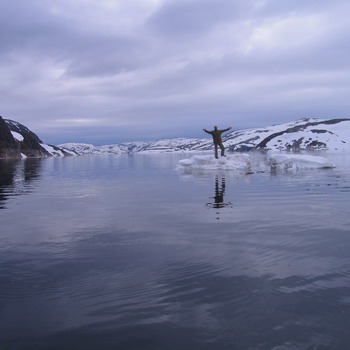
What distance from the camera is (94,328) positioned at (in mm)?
3859

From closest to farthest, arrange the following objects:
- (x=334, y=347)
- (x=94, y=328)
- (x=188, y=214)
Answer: (x=334, y=347)
(x=94, y=328)
(x=188, y=214)

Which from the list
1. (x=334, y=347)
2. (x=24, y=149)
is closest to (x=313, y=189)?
(x=334, y=347)

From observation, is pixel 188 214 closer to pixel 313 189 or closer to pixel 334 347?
pixel 334 347

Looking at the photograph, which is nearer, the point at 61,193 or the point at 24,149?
the point at 61,193

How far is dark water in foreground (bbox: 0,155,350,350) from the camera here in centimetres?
369

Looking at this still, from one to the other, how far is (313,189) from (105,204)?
915cm

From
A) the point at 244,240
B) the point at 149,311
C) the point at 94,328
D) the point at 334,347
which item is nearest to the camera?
the point at 334,347

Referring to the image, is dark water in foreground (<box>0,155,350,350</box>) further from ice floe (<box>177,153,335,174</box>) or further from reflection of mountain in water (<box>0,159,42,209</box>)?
ice floe (<box>177,153,335,174</box>)

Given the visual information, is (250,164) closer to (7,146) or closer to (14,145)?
(7,146)

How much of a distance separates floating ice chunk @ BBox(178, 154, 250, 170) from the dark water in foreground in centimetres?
1916

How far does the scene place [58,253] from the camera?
6.49 meters

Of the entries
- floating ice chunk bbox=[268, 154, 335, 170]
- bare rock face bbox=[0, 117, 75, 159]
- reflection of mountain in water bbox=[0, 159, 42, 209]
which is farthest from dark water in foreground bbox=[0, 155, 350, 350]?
bare rock face bbox=[0, 117, 75, 159]

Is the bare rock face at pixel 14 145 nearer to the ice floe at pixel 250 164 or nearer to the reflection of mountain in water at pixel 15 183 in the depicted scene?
the reflection of mountain in water at pixel 15 183

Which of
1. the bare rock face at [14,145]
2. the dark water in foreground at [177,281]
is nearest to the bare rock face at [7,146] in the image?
the bare rock face at [14,145]
